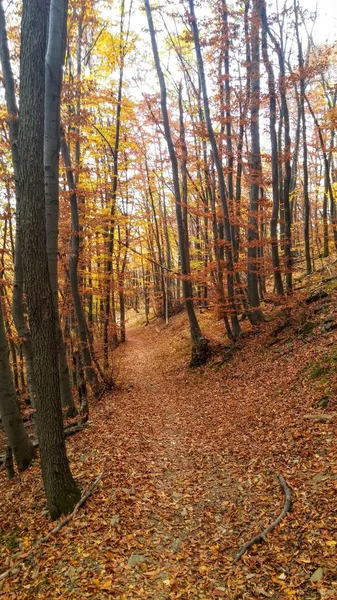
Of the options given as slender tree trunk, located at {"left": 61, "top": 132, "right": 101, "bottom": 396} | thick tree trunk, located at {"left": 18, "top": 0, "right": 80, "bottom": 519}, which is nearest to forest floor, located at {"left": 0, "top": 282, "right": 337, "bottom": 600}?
thick tree trunk, located at {"left": 18, "top": 0, "right": 80, "bottom": 519}

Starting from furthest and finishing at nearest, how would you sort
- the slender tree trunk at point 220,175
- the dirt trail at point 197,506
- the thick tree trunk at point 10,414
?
the slender tree trunk at point 220,175 < the thick tree trunk at point 10,414 < the dirt trail at point 197,506

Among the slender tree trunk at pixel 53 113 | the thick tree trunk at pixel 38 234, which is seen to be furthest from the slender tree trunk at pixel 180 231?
the thick tree trunk at pixel 38 234

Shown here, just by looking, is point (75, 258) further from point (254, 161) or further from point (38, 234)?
point (38, 234)

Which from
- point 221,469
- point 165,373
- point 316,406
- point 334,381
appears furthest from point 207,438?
point 165,373

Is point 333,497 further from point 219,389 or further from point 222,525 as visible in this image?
point 219,389

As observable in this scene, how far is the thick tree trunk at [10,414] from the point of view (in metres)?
7.30

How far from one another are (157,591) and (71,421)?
6633mm

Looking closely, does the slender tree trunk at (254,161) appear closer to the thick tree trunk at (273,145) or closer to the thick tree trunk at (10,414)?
the thick tree trunk at (273,145)

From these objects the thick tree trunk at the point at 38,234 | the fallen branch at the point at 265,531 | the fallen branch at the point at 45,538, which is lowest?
the fallen branch at the point at 45,538

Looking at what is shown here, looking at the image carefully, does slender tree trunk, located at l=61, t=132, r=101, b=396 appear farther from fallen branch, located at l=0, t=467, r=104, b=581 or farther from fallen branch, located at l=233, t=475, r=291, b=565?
fallen branch, located at l=233, t=475, r=291, b=565

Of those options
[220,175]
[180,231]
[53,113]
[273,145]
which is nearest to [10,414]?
[53,113]

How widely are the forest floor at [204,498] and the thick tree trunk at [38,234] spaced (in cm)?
108

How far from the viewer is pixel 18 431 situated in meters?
7.43

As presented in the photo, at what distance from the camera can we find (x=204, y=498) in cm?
525
